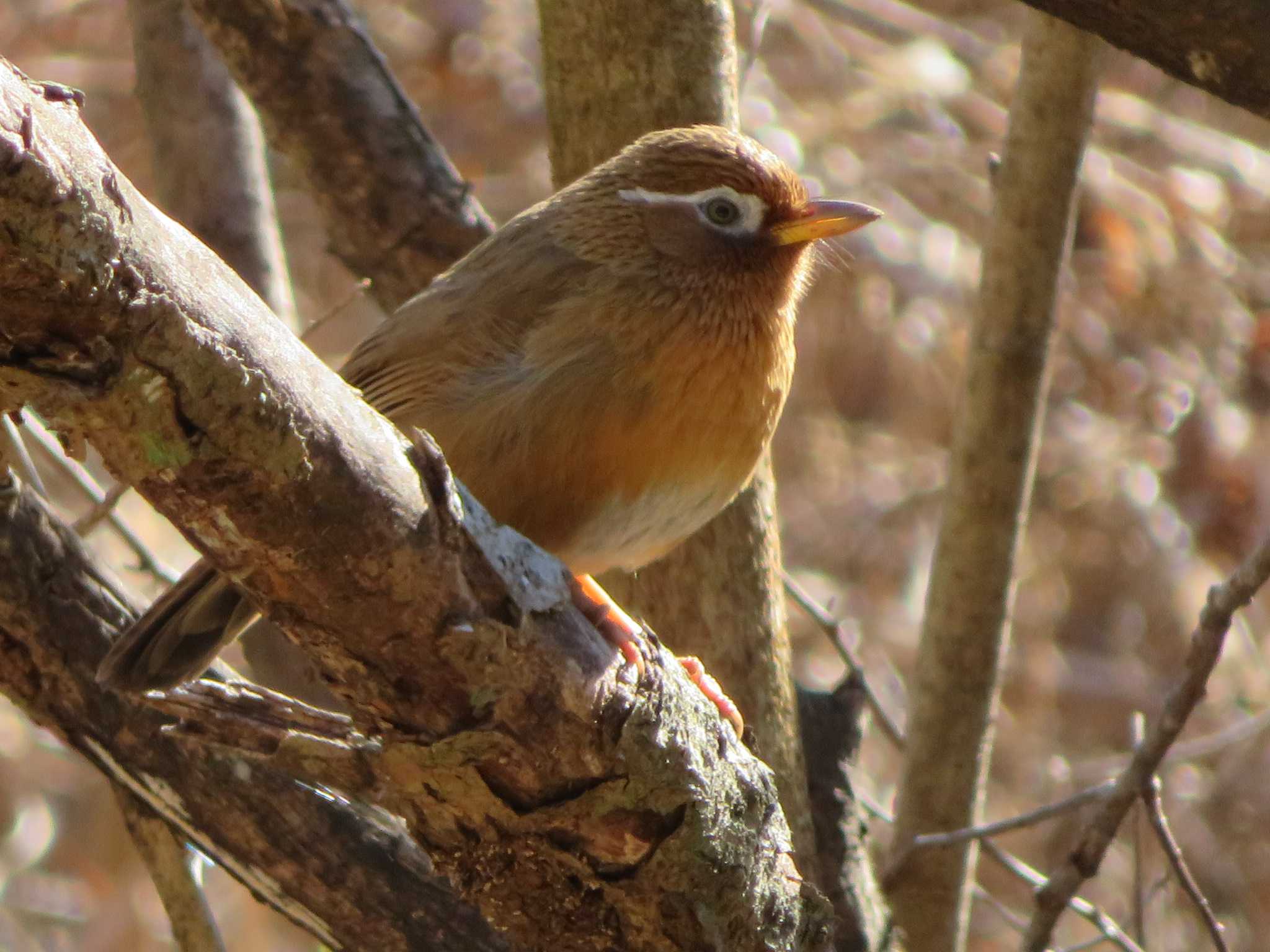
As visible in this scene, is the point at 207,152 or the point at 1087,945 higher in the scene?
the point at 207,152

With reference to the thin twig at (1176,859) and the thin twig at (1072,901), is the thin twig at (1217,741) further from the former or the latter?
the thin twig at (1176,859)

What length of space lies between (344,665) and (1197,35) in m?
1.93

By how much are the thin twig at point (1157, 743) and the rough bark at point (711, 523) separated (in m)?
0.78

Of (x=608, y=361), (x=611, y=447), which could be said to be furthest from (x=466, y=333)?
(x=611, y=447)

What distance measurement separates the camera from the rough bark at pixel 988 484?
15.1ft

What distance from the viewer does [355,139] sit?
518 centimetres

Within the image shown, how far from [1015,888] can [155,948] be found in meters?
4.54

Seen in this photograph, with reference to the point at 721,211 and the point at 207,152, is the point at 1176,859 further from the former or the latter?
the point at 207,152

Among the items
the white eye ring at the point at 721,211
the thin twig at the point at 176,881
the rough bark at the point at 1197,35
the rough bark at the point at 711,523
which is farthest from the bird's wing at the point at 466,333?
the rough bark at the point at 1197,35

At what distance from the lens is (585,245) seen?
14.6 feet

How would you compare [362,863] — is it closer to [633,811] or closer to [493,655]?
[633,811]

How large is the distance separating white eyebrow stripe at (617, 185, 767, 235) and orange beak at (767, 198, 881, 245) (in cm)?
6

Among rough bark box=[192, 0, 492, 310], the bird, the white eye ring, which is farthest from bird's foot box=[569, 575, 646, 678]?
rough bark box=[192, 0, 492, 310]

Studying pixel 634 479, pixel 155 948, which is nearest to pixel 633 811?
pixel 634 479
